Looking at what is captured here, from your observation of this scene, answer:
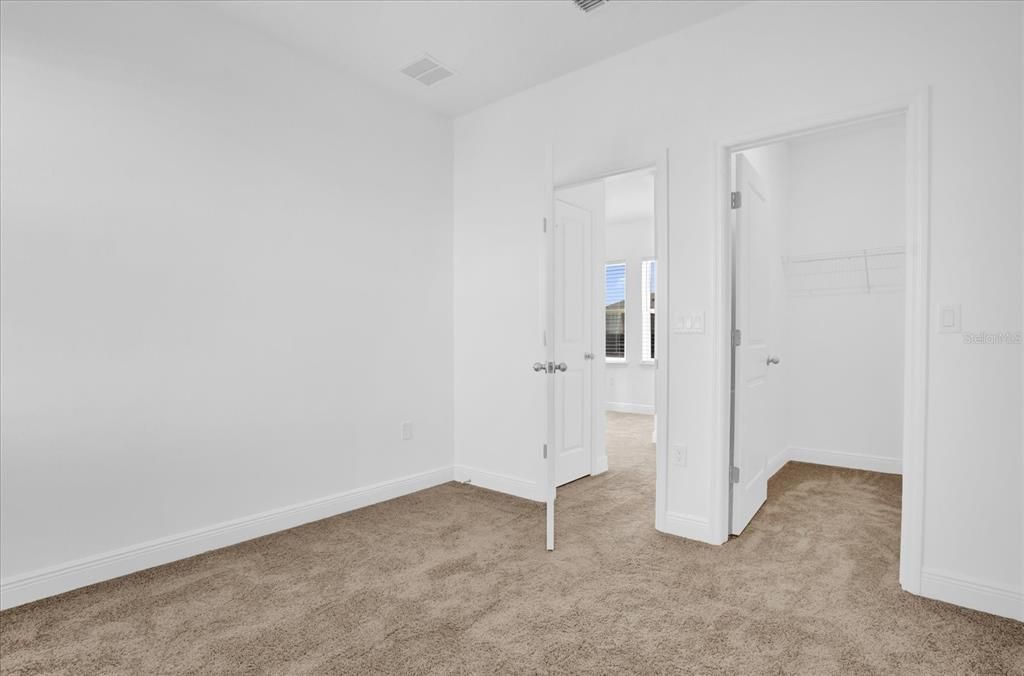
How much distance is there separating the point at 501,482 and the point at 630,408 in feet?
14.1

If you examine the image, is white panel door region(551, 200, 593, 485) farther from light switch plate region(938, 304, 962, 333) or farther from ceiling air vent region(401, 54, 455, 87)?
light switch plate region(938, 304, 962, 333)

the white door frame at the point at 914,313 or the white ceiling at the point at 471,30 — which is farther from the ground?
the white ceiling at the point at 471,30

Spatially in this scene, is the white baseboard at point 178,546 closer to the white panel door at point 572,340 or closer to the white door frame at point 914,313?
the white panel door at point 572,340

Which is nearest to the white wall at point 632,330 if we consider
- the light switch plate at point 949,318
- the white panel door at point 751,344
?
the white panel door at point 751,344

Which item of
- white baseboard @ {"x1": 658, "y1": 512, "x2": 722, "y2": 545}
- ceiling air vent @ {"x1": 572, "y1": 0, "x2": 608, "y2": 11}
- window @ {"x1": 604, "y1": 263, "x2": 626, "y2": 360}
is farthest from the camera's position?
window @ {"x1": 604, "y1": 263, "x2": 626, "y2": 360}

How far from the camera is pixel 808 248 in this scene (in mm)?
4809

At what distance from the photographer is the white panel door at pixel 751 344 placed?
301cm

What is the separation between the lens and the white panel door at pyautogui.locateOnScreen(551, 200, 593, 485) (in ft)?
13.2

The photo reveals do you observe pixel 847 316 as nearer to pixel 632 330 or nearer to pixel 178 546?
pixel 632 330

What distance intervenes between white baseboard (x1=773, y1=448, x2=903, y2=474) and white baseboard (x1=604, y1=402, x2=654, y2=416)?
2.76 m

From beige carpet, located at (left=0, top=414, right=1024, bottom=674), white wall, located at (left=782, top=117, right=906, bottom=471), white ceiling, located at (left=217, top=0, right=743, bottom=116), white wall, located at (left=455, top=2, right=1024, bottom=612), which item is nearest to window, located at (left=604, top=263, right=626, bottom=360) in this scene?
white wall, located at (left=782, top=117, right=906, bottom=471)

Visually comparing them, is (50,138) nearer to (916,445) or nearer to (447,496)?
(447,496)

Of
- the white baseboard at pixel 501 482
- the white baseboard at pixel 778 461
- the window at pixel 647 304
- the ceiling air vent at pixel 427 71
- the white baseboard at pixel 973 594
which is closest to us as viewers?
the white baseboard at pixel 973 594

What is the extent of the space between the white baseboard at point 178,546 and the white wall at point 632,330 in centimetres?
473
